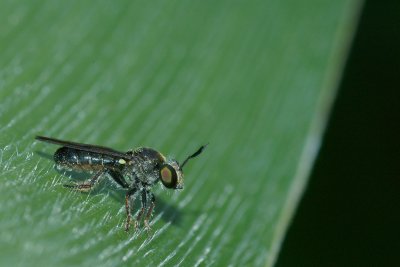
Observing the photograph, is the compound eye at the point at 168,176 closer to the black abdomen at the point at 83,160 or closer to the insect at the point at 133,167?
the insect at the point at 133,167

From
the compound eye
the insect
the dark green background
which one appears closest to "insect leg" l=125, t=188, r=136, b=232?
the insect

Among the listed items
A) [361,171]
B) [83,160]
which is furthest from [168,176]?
[361,171]

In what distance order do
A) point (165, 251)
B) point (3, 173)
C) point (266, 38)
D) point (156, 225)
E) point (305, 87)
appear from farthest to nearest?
point (266, 38), point (305, 87), point (156, 225), point (165, 251), point (3, 173)

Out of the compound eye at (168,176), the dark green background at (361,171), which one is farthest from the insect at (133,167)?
the dark green background at (361,171)

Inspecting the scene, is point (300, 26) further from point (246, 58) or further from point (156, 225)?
point (156, 225)

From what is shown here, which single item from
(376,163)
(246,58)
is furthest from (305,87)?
(376,163)

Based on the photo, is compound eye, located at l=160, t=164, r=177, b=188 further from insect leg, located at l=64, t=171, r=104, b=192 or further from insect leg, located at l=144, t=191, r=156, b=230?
insect leg, located at l=64, t=171, r=104, b=192
